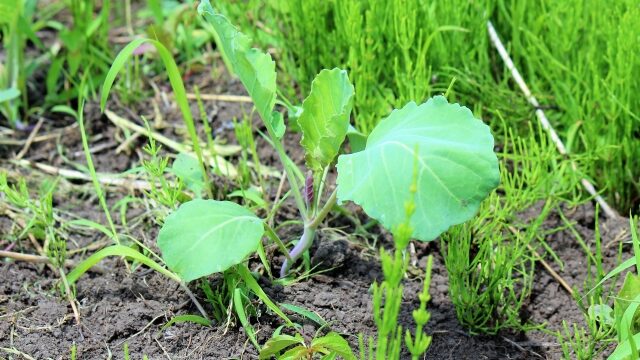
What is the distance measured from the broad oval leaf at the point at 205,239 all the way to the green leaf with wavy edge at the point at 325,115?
0.21 meters

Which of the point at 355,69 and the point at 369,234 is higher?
the point at 355,69

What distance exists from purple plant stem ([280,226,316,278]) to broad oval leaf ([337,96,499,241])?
0.33m

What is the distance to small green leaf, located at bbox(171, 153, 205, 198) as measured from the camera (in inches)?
88.4

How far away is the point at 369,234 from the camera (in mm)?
2246

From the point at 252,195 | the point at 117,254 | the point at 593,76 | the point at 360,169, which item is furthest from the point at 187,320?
the point at 593,76

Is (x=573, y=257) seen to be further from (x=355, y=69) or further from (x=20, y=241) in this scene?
(x=20, y=241)

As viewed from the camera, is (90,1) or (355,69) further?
(90,1)

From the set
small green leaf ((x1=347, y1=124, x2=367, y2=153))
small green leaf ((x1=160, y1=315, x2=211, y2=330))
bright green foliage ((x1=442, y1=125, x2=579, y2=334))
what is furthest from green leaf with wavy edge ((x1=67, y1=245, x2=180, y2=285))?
bright green foliage ((x1=442, y1=125, x2=579, y2=334))

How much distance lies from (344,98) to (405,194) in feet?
1.06

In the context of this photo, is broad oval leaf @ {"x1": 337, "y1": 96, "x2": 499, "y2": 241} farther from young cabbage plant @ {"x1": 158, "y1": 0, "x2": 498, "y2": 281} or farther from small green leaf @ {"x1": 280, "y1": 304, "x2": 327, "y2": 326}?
small green leaf @ {"x1": 280, "y1": 304, "x2": 327, "y2": 326}

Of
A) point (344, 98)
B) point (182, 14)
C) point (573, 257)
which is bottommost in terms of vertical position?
point (573, 257)

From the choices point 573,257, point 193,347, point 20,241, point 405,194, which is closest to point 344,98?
point 405,194

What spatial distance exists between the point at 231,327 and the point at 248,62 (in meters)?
0.61

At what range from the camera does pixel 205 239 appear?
→ 68.2 inches
